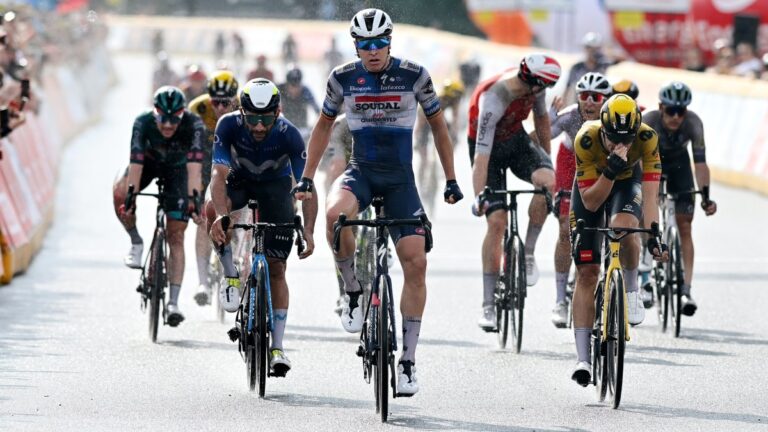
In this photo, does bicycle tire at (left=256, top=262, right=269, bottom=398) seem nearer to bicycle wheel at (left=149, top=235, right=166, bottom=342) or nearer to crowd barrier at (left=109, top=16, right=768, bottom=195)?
bicycle wheel at (left=149, top=235, right=166, bottom=342)

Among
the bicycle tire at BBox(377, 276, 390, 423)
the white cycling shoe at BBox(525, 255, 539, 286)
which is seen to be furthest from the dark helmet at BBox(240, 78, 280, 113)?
the white cycling shoe at BBox(525, 255, 539, 286)

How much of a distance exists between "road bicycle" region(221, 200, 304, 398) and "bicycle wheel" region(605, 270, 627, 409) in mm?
1779

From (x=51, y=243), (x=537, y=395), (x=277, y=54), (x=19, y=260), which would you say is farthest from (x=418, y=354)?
(x=277, y=54)

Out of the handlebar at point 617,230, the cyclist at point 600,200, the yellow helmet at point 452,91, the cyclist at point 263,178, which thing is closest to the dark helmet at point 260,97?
the cyclist at point 263,178

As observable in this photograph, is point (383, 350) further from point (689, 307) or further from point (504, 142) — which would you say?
point (689, 307)

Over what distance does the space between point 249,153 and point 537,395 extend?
225 cm

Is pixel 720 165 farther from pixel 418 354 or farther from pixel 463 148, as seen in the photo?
pixel 418 354

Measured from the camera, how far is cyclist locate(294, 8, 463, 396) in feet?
33.2

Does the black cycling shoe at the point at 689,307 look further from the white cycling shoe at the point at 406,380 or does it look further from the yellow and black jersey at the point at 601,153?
the white cycling shoe at the point at 406,380

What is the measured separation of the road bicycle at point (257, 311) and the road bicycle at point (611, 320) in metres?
1.70

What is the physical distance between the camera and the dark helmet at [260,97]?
10.7 m

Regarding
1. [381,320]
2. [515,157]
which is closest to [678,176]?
[515,157]

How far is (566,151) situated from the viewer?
526 inches

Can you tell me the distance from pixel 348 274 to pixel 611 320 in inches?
65.9
